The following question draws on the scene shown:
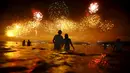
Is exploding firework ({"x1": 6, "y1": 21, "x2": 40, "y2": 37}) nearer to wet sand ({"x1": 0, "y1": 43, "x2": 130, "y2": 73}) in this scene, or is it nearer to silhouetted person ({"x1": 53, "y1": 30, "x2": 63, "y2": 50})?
silhouetted person ({"x1": 53, "y1": 30, "x2": 63, "y2": 50})

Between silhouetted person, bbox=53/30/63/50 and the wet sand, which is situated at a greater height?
silhouetted person, bbox=53/30/63/50

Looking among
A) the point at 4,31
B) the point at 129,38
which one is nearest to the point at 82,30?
the point at 129,38

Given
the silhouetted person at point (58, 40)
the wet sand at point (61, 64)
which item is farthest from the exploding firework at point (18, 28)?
the wet sand at point (61, 64)

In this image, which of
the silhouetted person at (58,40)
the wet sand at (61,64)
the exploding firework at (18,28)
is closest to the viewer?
the wet sand at (61,64)

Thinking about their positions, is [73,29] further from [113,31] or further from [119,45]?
[119,45]

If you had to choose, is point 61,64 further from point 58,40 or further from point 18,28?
point 18,28

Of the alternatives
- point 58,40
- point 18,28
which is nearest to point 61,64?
point 58,40

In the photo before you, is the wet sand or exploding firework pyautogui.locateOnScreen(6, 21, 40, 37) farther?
exploding firework pyautogui.locateOnScreen(6, 21, 40, 37)

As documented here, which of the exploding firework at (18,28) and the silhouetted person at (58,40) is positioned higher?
the exploding firework at (18,28)

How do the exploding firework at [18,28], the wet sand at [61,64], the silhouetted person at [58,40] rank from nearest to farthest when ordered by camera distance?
the wet sand at [61,64] → the silhouetted person at [58,40] → the exploding firework at [18,28]

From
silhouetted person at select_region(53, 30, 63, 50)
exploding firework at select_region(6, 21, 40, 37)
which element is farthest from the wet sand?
exploding firework at select_region(6, 21, 40, 37)

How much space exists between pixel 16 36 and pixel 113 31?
35.0m

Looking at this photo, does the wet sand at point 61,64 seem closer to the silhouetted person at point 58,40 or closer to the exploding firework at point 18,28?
the silhouetted person at point 58,40

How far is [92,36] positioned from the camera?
3472 inches
